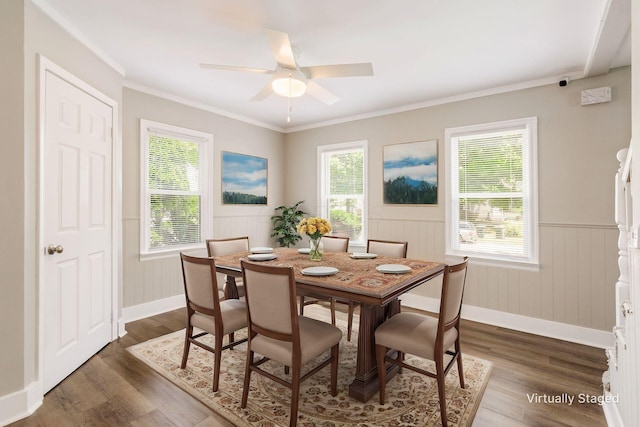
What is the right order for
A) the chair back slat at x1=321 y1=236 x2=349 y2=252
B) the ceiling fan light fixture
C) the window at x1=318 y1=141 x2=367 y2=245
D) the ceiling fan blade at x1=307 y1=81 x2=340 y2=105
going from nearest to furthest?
the ceiling fan light fixture, the ceiling fan blade at x1=307 y1=81 x2=340 y2=105, the chair back slat at x1=321 y1=236 x2=349 y2=252, the window at x1=318 y1=141 x2=367 y2=245

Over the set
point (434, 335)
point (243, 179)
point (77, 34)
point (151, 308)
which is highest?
point (77, 34)

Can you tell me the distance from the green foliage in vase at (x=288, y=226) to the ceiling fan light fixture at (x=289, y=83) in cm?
278

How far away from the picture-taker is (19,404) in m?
1.97

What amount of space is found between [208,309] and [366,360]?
1200 millimetres

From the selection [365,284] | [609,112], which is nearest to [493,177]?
[609,112]

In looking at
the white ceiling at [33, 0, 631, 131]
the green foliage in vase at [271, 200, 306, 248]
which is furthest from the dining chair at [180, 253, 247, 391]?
the green foliage in vase at [271, 200, 306, 248]

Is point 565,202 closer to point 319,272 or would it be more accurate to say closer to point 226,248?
point 319,272

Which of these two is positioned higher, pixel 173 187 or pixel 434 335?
pixel 173 187

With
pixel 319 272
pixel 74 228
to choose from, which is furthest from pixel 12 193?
pixel 319 272

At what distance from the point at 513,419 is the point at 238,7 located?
3.26m

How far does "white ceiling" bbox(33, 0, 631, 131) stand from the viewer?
218cm

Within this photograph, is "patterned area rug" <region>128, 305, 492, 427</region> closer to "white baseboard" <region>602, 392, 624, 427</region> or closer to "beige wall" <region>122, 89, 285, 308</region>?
"white baseboard" <region>602, 392, 624, 427</region>

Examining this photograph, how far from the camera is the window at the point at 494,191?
3457mm

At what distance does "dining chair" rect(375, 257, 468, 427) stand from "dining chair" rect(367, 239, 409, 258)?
1.00 meters
